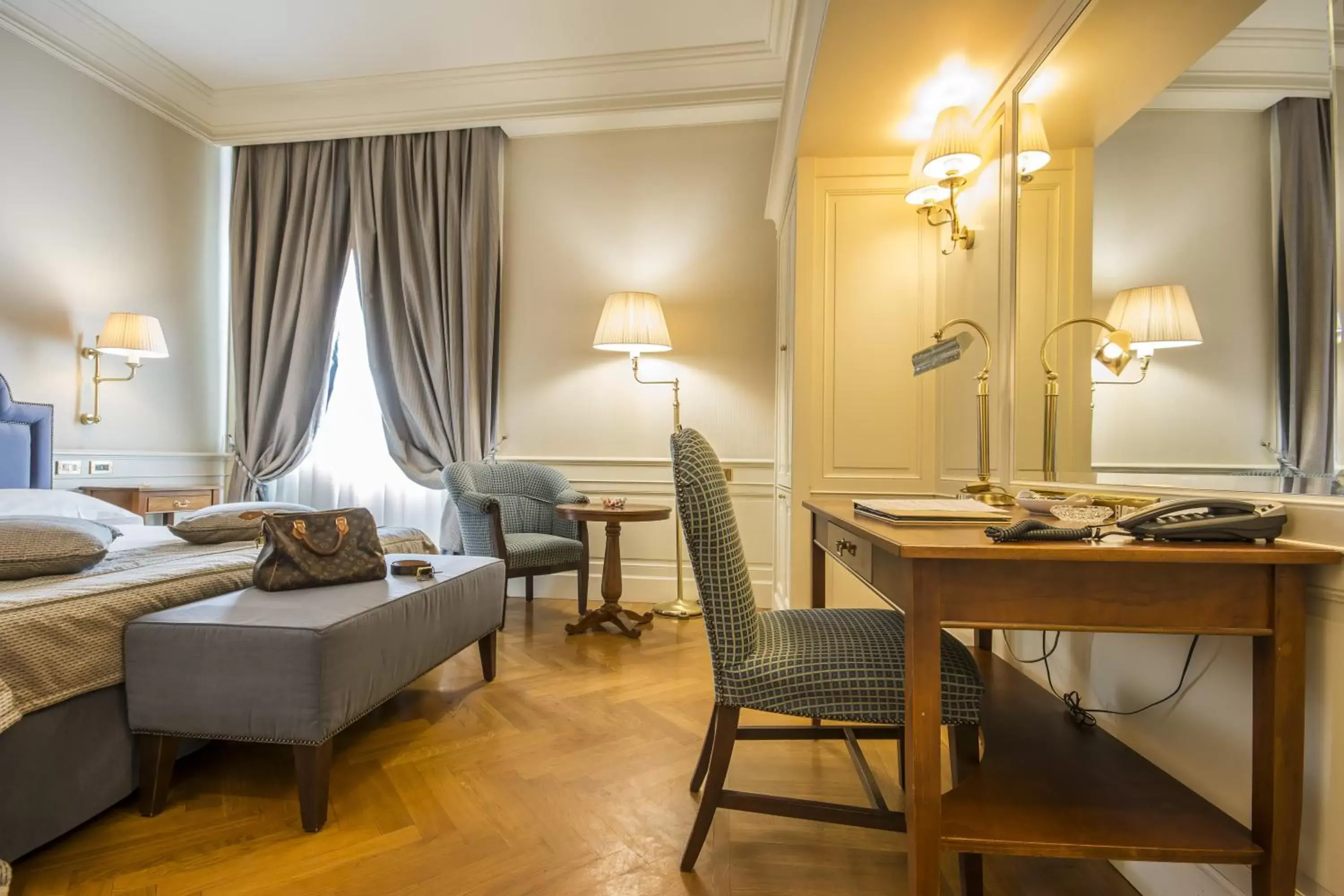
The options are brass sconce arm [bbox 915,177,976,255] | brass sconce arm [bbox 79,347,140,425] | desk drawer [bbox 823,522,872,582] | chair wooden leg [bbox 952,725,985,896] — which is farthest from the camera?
brass sconce arm [bbox 79,347,140,425]

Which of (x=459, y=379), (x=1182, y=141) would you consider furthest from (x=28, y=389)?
(x=1182, y=141)

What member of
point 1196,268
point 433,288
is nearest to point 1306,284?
point 1196,268

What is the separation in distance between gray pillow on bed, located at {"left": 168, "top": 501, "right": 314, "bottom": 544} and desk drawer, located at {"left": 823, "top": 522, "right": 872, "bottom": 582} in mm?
1794

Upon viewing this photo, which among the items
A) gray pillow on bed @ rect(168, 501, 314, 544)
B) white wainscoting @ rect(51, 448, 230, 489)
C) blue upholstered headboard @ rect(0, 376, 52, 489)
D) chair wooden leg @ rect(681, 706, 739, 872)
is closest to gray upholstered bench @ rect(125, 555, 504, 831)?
gray pillow on bed @ rect(168, 501, 314, 544)

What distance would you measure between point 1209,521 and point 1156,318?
564 mm

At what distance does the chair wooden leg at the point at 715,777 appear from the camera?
1.37m

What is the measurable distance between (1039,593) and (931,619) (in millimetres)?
172

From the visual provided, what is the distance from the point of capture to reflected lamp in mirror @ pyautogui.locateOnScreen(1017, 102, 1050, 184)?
74.1 inches

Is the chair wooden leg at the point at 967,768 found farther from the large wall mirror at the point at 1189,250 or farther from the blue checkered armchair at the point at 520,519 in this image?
the blue checkered armchair at the point at 520,519

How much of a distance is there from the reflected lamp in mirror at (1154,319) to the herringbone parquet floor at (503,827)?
116cm

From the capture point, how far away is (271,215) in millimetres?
4457

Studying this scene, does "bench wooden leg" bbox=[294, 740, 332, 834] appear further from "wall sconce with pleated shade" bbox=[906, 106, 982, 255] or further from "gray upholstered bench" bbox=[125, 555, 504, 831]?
"wall sconce with pleated shade" bbox=[906, 106, 982, 255]

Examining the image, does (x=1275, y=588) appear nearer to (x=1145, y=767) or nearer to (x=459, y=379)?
(x=1145, y=767)

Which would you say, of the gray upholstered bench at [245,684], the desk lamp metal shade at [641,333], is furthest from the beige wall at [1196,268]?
the desk lamp metal shade at [641,333]
